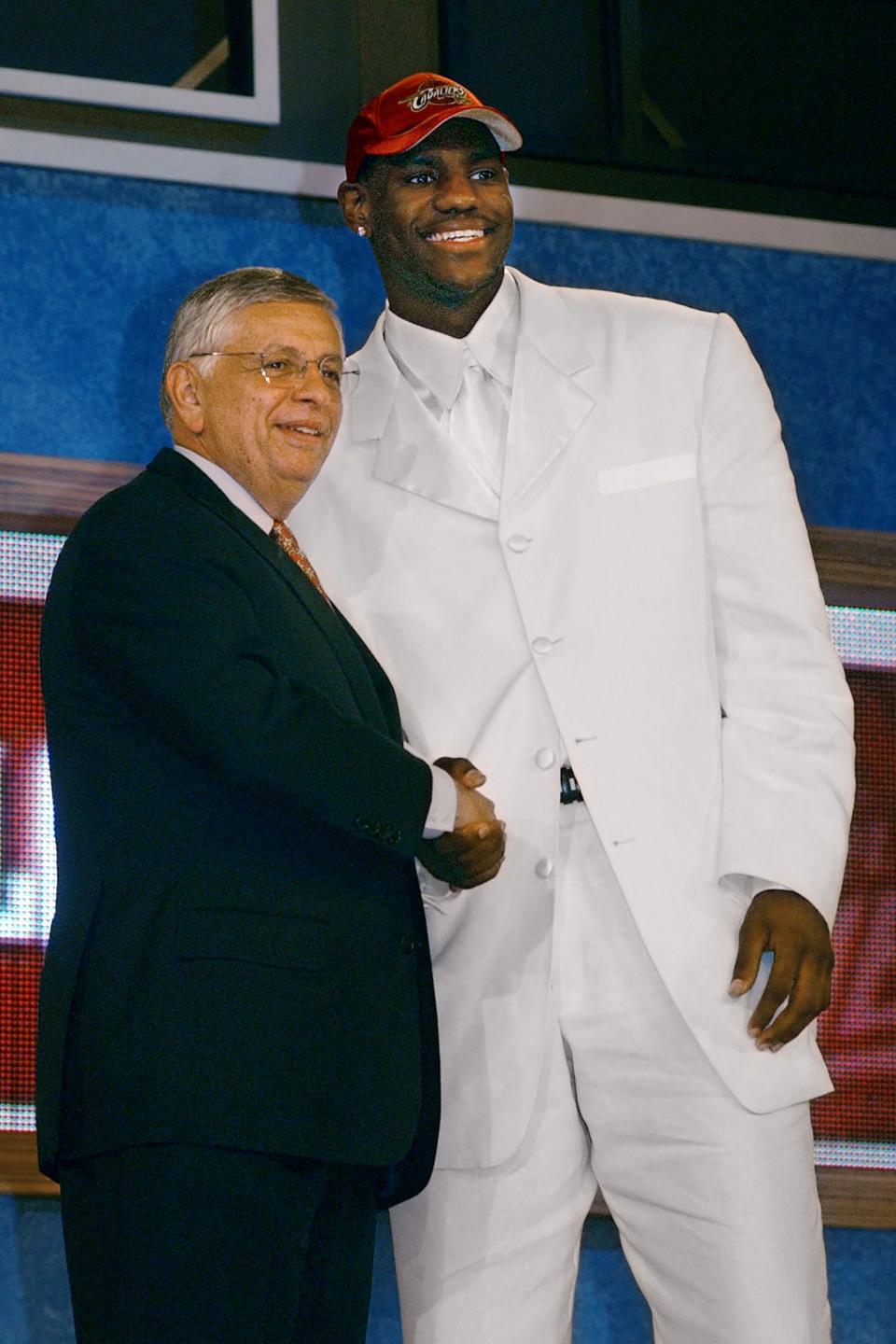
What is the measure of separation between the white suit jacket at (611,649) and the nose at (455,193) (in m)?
0.13

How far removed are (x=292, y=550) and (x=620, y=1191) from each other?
2.50ft

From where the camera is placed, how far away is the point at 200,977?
171 centimetres

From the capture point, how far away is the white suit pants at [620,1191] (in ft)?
6.32

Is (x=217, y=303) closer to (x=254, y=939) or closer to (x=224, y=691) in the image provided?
(x=224, y=691)

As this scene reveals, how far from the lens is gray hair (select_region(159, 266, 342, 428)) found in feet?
6.73

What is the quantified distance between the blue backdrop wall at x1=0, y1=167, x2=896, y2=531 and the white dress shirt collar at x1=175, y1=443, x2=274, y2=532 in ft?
2.31

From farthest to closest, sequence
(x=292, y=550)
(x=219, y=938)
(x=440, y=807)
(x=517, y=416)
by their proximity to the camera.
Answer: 1. (x=517, y=416)
2. (x=292, y=550)
3. (x=440, y=807)
4. (x=219, y=938)

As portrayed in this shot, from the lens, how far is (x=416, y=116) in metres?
2.20

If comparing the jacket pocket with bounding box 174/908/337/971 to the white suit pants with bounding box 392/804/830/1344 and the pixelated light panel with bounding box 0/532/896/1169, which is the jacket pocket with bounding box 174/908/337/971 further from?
the pixelated light panel with bounding box 0/532/896/1169

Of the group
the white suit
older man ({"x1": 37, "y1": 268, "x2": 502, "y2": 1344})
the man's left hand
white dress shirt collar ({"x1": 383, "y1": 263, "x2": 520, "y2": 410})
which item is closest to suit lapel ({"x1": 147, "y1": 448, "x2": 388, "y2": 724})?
older man ({"x1": 37, "y1": 268, "x2": 502, "y2": 1344})

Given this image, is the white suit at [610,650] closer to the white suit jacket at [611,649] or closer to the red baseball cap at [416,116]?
the white suit jacket at [611,649]

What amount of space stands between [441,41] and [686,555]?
3.76 ft

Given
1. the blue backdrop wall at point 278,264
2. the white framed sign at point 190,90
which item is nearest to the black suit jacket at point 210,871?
the blue backdrop wall at point 278,264

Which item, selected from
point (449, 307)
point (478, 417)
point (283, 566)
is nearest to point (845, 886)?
point (478, 417)
